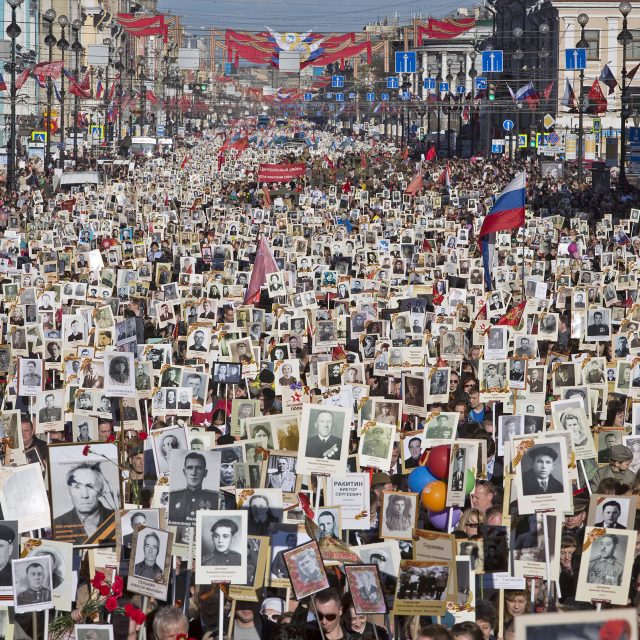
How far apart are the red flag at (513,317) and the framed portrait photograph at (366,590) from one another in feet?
33.7

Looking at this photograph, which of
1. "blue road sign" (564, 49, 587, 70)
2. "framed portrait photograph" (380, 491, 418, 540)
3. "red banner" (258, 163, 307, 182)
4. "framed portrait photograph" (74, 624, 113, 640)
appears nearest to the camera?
"framed portrait photograph" (74, 624, 113, 640)

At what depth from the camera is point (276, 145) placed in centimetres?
12319

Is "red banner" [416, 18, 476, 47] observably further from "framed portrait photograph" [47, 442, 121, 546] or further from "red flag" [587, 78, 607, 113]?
"framed portrait photograph" [47, 442, 121, 546]

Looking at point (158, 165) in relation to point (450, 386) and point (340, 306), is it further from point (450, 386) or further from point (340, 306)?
point (450, 386)

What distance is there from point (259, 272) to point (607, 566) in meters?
13.3

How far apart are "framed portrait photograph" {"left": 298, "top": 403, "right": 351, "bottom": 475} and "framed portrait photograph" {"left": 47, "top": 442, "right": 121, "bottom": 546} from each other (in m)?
1.40

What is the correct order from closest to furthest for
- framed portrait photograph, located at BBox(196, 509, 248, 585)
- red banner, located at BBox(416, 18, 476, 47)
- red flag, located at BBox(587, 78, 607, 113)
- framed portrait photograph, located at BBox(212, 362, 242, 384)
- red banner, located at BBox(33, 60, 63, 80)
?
framed portrait photograph, located at BBox(196, 509, 248, 585), framed portrait photograph, located at BBox(212, 362, 242, 384), red banner, located at BBox(33, 60, 63, 80), red flag, located at BBox(587, 78, 607, 113), red banner, located at BBox(416, 18, 476, 47)

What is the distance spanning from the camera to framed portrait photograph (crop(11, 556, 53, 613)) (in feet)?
26.9

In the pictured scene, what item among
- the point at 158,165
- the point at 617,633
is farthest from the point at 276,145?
the point at 617,633

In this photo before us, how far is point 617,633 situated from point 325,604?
142 inches

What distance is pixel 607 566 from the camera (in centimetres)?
850

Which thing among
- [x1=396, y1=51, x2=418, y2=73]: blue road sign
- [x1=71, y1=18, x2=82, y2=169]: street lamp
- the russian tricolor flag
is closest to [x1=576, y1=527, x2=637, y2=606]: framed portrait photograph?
the russian tricolor flag

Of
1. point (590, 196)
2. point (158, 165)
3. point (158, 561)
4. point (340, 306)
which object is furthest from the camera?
point (158, 165)

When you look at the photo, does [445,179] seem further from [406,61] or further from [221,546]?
[221,546]
